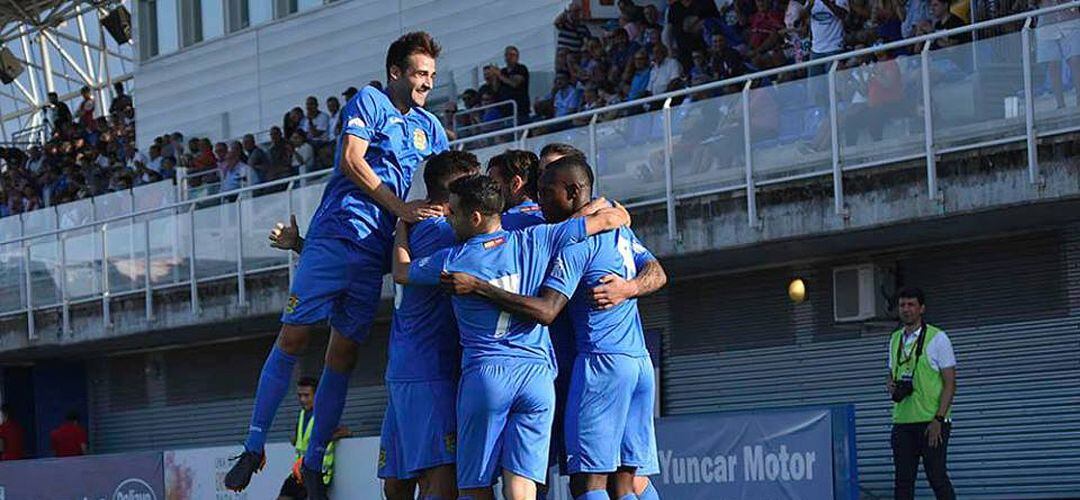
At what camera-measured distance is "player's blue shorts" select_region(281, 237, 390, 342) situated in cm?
969

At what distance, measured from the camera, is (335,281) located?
970 cm

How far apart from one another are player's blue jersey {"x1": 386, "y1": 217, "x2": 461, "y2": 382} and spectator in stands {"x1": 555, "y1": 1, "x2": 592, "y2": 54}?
17486 mm

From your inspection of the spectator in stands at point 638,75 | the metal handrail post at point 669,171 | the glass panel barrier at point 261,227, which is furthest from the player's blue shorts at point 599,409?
the glass panel barrier at point 261,227

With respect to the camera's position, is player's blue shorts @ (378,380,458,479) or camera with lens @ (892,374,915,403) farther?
camera with lens @ (892,374,915,403)

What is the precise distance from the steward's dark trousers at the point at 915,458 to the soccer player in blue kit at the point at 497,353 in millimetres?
6859

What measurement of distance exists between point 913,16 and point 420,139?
9642 millimetres

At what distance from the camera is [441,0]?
98.6 ft

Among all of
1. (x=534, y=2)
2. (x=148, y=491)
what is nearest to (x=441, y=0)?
(x=534, y=2)

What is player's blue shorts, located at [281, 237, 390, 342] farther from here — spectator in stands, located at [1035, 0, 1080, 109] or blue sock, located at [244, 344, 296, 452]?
spectator in stands, located at [1035, 0, 1080, 109]

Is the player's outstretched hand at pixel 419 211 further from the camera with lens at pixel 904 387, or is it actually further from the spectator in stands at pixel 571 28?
the spectator in stands at pixel 571 28

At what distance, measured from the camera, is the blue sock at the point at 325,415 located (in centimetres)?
988

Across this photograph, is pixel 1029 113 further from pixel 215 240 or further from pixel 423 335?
pixel 215 240

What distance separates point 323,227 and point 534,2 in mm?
19045

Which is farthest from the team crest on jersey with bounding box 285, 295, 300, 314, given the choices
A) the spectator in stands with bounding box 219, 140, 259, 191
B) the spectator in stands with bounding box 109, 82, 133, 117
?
the spectator in stands with bounding box 109, 82, 133, 117
